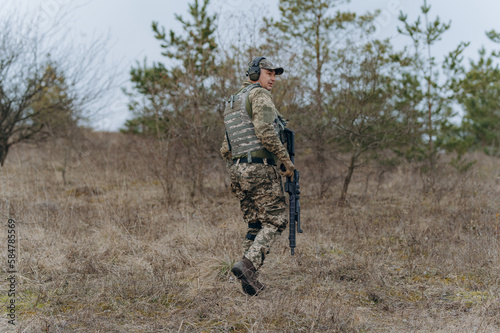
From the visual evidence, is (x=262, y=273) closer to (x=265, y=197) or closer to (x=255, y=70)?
(x=265, y=197)

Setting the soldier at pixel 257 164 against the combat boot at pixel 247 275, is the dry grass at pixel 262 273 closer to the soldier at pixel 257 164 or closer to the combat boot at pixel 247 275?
the combat boot at pixel 247 275

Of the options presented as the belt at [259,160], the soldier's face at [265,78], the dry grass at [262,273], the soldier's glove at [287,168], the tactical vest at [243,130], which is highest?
the soldier's face at [265,78]

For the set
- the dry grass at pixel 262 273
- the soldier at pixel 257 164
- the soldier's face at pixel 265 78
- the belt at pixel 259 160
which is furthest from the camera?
the soldier's face at pixel 265 78

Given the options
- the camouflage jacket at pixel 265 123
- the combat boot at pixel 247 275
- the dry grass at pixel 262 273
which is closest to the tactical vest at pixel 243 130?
the camouflage jacket at pixel 265 123

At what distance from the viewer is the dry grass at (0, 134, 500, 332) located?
10.1 feet

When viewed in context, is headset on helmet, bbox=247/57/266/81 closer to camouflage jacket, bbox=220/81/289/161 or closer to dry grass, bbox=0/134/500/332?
camouflage jacket, bbox=220/81/289/161

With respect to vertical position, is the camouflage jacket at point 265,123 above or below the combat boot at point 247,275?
above

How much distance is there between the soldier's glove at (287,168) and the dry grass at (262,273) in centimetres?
99

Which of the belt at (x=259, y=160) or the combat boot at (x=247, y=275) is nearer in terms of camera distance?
the combat boot at (x=247, y=275)

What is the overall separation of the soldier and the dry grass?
33 centimetres

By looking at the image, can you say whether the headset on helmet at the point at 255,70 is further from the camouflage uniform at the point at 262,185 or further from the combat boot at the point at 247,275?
the combat boot at the point at 247,275

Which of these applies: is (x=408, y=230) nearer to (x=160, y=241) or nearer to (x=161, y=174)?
(x=160, y=241)

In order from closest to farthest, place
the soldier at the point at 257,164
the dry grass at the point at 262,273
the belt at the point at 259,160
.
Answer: the dry grass at the point at 262,273
the soldier at the point at 257,164
the belt at the point at 259,160

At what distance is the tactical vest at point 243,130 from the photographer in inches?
147
